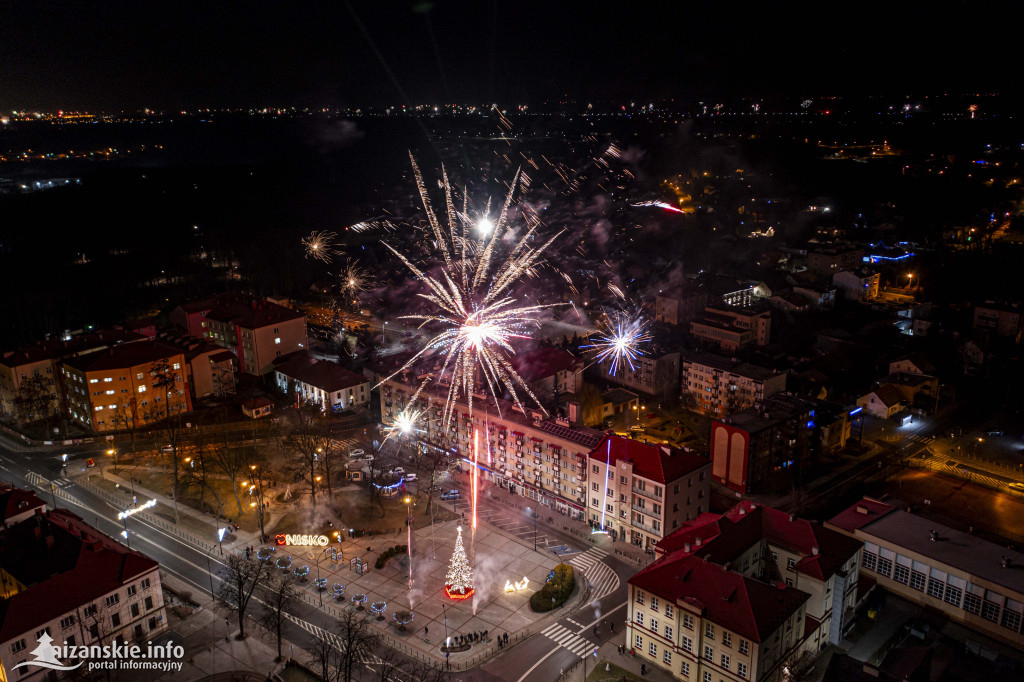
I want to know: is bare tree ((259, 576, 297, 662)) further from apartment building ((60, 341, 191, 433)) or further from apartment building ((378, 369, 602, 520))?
apartment building ((60, 341, 191, 433))

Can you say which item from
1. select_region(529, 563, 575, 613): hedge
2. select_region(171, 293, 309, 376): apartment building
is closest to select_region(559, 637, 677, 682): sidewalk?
select_region(529, 563, 575, 613): hedge

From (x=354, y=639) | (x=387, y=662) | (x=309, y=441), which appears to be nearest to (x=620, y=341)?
(x=309, y=441)

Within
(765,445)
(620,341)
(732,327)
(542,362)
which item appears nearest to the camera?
(765,445)

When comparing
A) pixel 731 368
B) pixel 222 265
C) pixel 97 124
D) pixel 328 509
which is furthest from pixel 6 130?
pixel 731 368

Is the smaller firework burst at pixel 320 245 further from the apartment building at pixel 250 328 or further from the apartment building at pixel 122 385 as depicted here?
the apartment building at pixel 122 385

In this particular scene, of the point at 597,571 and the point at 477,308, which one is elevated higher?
the point at 477,308

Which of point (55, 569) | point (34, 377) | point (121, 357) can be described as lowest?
point (55, 569)

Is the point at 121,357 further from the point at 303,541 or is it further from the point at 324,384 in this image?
the point at 303,541

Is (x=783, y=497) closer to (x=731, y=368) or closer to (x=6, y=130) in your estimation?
(x=731, y=368)
